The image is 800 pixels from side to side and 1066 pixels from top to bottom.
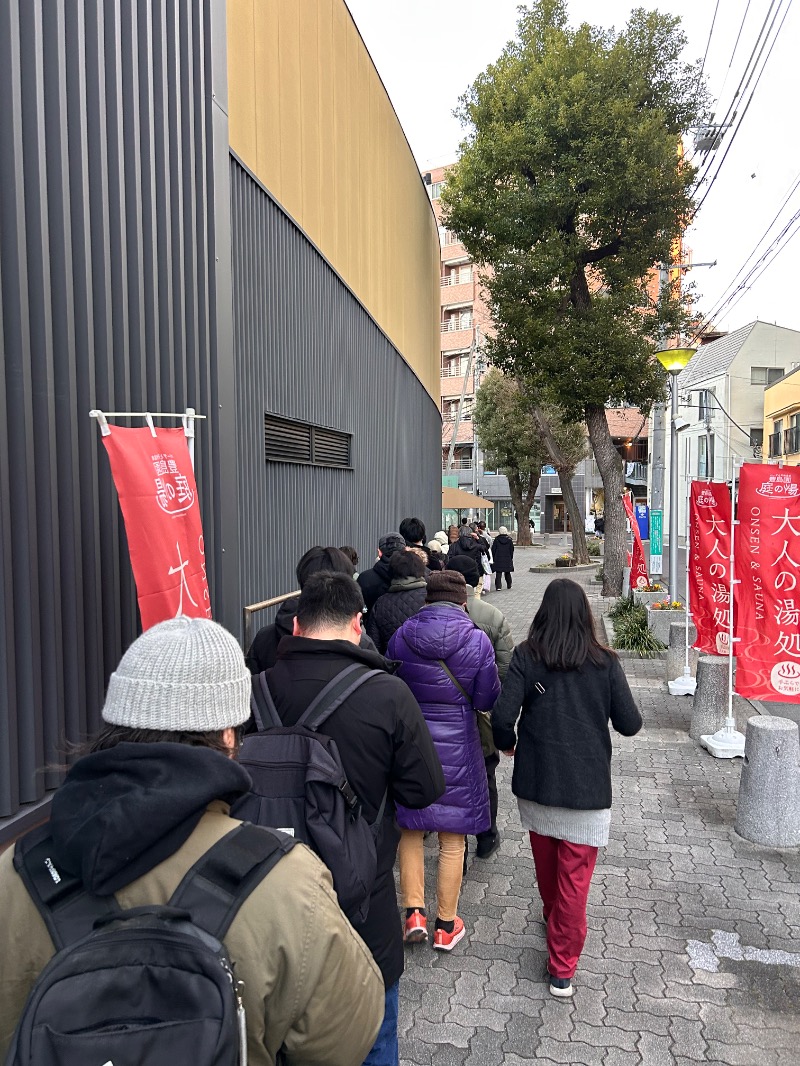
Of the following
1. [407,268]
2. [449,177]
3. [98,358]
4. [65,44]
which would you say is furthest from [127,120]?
[449,177]

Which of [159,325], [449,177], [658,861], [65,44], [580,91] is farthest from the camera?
[449,177]

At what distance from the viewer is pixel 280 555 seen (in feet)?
21.6

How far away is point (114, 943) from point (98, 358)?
281 centimetres

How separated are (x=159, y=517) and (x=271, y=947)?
222 cm

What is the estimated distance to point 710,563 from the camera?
7527 millimetres

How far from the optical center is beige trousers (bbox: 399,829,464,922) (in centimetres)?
390

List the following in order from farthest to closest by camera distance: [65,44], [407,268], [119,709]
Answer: [407,268], [65,44], [119,709]

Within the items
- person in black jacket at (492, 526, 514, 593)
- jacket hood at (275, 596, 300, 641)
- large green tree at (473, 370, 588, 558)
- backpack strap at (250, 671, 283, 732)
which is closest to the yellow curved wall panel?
jacket hood at (275, 596, 300, 641)

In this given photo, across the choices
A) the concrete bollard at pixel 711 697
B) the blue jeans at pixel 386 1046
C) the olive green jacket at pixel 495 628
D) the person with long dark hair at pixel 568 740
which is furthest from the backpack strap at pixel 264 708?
the concrete bollard at pixel 711 697

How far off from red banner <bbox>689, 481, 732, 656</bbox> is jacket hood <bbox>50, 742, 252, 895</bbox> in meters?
6.86

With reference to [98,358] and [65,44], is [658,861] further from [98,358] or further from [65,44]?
[65,44]

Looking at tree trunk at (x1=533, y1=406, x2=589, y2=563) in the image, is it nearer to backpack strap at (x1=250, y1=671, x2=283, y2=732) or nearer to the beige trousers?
the beige trousers

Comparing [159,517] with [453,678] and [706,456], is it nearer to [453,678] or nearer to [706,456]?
[453,678]

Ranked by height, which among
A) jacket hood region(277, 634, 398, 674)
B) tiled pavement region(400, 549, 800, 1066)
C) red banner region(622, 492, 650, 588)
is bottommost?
tiled pavement region(400, 549, 800, 1066)
